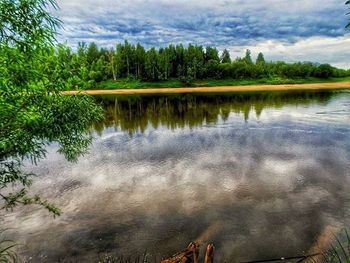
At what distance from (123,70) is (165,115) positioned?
97643mm

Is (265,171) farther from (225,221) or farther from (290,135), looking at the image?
(290,135)

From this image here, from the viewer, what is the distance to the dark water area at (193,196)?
14188mm

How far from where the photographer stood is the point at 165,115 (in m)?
52.6

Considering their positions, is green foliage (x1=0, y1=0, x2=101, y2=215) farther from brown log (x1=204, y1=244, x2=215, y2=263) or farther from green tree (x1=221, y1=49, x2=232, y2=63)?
green tree (x1=221, y1=49, x2=232, y2=63)

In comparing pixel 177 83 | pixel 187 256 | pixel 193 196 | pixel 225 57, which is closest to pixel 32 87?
pixel 187 256

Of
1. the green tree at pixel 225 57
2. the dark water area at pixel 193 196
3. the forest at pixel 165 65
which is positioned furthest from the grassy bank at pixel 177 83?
the dark water area at pixel 193 196

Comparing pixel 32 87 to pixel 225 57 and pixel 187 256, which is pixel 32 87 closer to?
pixel 187 256

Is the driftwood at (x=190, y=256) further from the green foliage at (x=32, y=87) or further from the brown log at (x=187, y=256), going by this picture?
the green foliage at (x=32, y=87)

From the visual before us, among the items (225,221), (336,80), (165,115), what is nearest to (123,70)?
(165,115)

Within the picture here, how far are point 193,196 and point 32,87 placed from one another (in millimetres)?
12006

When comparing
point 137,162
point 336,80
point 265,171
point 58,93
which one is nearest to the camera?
point 58,93

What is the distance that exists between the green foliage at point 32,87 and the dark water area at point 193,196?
5134mm

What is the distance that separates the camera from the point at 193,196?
1920 centimetres

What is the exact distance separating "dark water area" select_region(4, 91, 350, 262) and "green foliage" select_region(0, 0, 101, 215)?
5.13 metres
